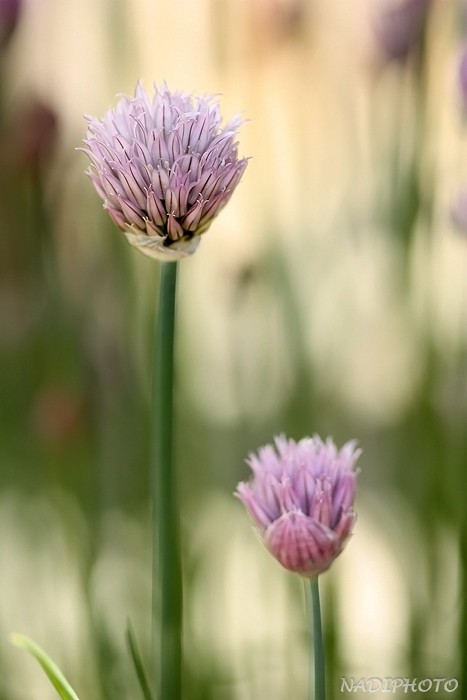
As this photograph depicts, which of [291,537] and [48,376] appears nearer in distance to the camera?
[291,537]

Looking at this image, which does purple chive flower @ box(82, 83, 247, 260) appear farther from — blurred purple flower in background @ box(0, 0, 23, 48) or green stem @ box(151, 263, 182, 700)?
blurred purple flower in background @ box(0, 0, 23, 48)

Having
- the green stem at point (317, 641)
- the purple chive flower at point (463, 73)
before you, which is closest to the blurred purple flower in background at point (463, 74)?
the purple chive flower at point (463, 73)

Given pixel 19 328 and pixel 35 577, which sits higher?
pixel 19 328

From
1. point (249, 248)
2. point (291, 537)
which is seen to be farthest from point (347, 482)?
point (249, 248)

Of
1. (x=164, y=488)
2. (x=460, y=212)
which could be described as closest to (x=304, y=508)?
(x=164, y=488)

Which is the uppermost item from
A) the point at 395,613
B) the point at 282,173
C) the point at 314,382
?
the point at 282,173

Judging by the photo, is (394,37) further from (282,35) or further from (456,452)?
(456,452)
